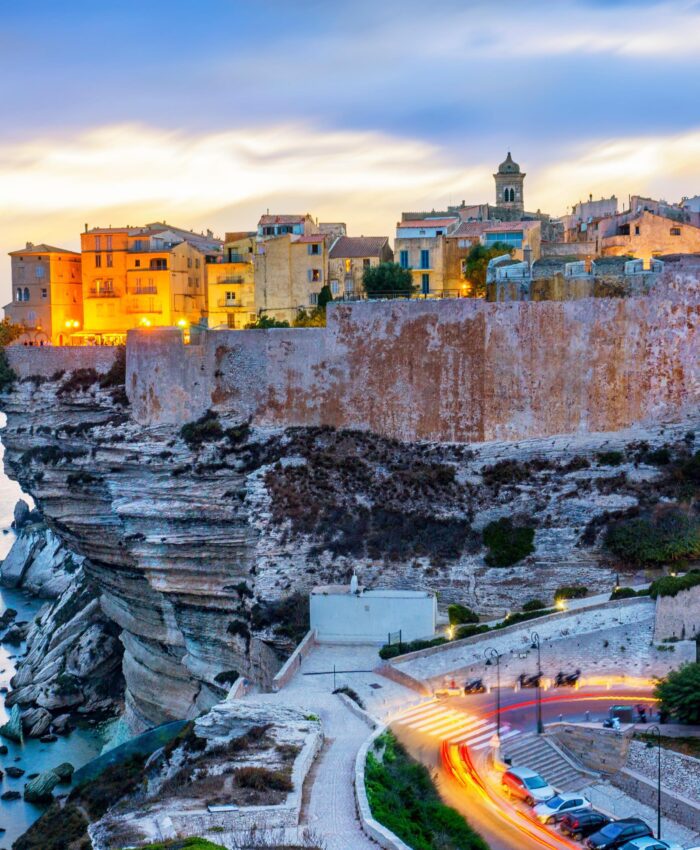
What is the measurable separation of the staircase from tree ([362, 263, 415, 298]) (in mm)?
19034

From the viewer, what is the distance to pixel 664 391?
3419 centimetres

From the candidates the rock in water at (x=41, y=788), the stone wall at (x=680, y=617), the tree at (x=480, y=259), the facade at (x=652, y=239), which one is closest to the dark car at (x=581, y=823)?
the stone wall at (x=680, y=617)

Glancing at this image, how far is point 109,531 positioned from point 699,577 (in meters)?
18.5

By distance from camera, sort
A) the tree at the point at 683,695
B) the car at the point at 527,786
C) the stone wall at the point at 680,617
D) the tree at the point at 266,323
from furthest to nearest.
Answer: the tree at the point at 266,323, the stone wall at the point at 680,617, the tree at the point at 683,695, the car at the point at 527,786

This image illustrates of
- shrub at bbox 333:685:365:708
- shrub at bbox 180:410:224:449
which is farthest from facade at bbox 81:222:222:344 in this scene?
shrub at bbox 333:685:365:708

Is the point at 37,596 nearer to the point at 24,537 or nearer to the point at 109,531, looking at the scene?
the point at 24,537

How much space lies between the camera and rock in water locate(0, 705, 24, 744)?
4003 cm

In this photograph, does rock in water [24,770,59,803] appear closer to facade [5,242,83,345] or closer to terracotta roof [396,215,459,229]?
facade [5,242,83,345]

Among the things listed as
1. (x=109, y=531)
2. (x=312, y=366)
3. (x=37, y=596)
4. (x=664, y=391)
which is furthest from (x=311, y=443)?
(x=37, y=596)

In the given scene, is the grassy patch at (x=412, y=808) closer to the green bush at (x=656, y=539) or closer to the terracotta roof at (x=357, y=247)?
the green bush at (x=656, y=539)

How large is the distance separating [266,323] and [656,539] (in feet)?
51.8

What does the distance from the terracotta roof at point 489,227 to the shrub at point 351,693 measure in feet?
65.9

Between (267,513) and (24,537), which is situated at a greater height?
(267,513)

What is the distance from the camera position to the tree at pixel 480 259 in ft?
132
